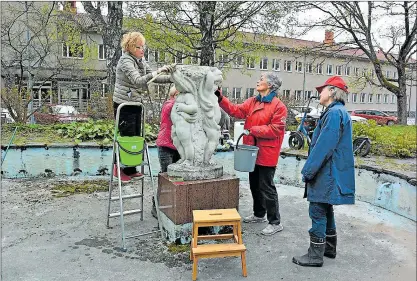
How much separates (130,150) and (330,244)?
2.19m

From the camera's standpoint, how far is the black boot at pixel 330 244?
372 centimetres

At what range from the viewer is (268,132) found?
4.07 meters

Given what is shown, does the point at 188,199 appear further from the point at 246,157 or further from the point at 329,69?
the point at 329,69

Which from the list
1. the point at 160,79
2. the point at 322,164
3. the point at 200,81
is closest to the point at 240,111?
the point at 200,81

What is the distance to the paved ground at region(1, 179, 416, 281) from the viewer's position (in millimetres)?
3340

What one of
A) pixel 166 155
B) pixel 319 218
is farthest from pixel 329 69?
pixel 319 218

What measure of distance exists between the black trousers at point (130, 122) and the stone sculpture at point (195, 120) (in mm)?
522

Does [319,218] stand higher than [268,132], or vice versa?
[268,132]

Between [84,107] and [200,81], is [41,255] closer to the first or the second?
[200,81]

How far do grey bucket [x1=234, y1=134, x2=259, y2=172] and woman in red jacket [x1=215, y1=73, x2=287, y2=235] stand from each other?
16 centimetres

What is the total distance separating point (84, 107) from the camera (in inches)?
448

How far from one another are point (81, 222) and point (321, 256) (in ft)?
8.90

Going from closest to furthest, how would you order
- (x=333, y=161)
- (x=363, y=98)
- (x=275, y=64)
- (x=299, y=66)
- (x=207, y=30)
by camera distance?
(x=333, y=161)
(x=207, y=30)
(x=275, y=64)
(x=299, y=66)
(x=363, y=98)

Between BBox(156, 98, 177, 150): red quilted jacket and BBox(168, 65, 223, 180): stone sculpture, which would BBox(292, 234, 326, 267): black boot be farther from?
BBox(156, 98, 177, 150): red quilted jacket
